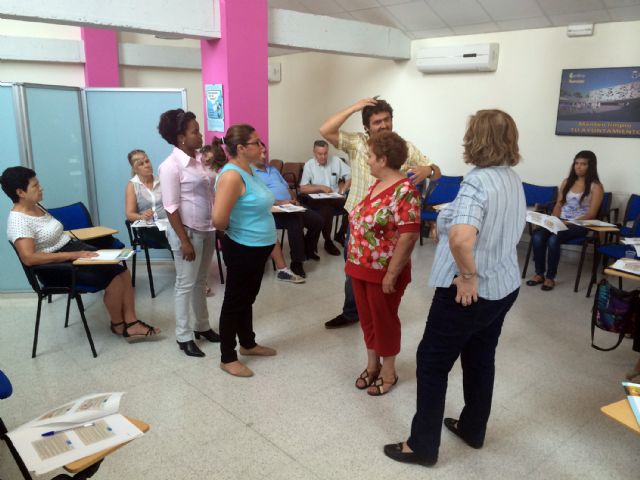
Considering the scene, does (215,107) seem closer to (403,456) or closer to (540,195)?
(540,195)

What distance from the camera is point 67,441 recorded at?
53.5 inches

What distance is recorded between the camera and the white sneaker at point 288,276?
463 centimetres

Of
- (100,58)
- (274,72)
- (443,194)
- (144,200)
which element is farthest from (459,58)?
(100,58)

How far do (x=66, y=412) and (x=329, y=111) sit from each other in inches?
283

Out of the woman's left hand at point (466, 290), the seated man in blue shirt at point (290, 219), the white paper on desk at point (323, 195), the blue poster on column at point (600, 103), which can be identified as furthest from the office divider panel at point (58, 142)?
the blue poster on column at point (600, 103)

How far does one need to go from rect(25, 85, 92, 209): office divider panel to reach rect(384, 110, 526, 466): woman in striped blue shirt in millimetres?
3807

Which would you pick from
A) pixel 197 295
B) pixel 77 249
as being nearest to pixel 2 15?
pixel 77 249

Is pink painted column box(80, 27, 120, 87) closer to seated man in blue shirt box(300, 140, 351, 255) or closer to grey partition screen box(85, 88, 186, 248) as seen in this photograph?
grey partition screen box(85, 88, 186, 248)

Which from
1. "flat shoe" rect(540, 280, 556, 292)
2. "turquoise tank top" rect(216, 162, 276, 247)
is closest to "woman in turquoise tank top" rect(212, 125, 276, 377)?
"turquoise tank top" rect(216, 162, 276, 247)

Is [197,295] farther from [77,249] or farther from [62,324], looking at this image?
[62,324]

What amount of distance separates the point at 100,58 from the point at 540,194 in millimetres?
6603

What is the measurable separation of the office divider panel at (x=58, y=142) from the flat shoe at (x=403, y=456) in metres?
3.75

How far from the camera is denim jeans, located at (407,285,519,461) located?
6.30ft

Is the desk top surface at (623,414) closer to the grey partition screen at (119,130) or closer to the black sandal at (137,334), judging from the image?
the black sandal at (137,334)
